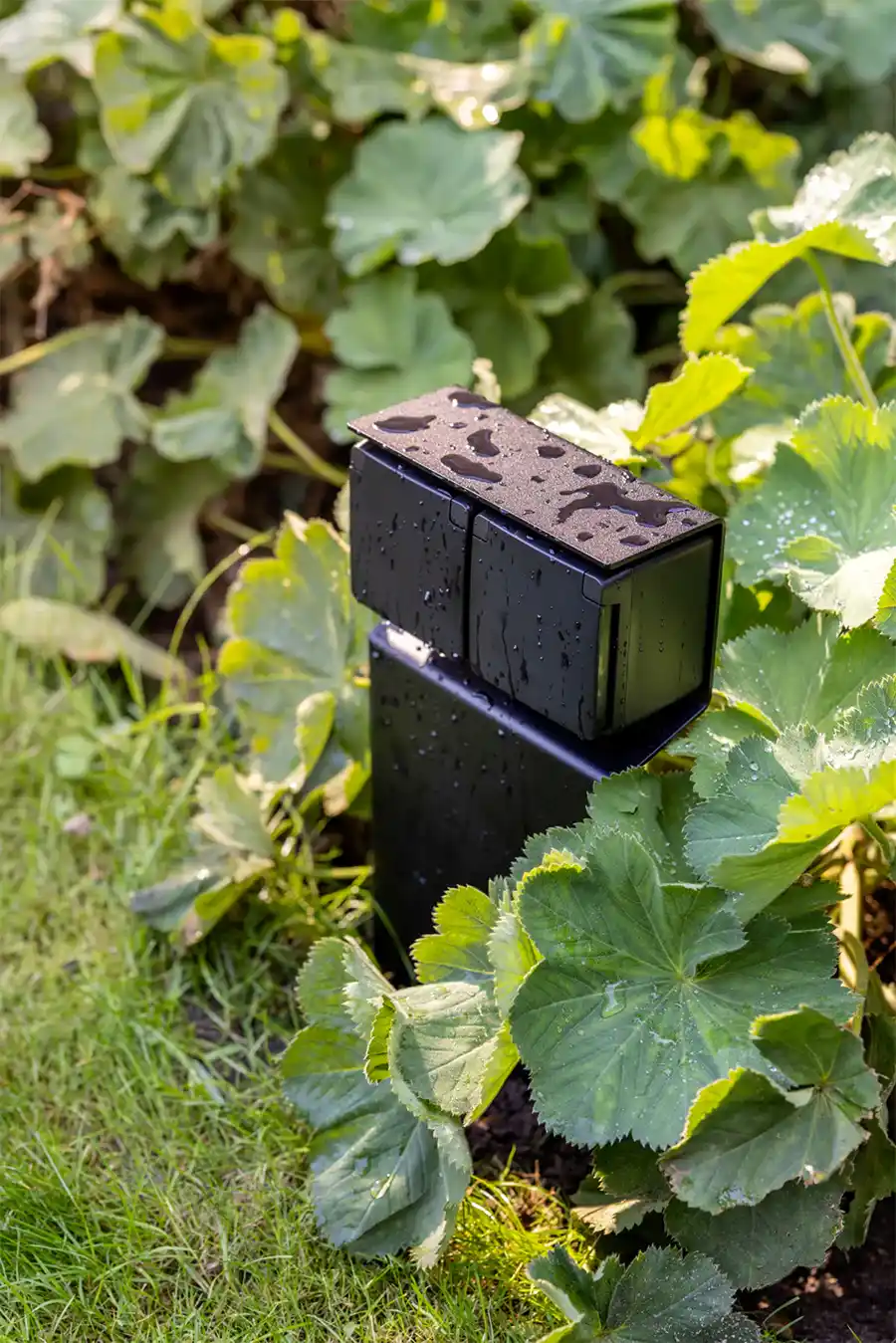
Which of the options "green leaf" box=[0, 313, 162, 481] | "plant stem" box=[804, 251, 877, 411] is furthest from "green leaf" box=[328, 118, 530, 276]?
"plant stem" box=[804, 251, 877, 411]

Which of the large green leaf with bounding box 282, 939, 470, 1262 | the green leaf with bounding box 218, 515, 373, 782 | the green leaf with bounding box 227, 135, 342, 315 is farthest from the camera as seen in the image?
the green leaf with bounding box 227, 135, 342, 315

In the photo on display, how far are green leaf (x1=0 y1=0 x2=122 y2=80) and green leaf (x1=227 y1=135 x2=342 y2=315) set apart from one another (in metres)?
0.32

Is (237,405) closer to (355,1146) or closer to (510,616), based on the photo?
(510,616)

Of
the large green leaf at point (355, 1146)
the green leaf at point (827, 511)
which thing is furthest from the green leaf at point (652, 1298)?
the green leaf at point (827, 511)

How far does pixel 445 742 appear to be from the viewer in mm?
1445

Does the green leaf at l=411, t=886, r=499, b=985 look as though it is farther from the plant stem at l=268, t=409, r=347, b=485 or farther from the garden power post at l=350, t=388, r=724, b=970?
the plant stem at l=268, t=409, r=347, b=485

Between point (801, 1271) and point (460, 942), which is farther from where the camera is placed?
point (801, 1271)

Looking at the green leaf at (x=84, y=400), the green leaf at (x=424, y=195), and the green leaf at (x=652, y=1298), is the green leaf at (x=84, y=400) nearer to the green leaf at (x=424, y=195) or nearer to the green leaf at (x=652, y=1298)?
the green leaf at (x=424, y=195)

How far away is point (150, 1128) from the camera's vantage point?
154 cm

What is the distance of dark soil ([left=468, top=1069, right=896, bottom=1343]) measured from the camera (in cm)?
134

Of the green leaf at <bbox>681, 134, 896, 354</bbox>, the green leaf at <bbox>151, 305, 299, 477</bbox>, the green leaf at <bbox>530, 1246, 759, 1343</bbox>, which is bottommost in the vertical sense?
the green leaf at <bbox>530, 1246, 759, 1343</bbox>

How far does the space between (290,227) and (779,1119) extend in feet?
5.82

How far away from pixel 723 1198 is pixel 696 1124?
0.20ft

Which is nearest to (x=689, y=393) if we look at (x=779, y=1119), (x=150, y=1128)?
(x=779, y=1119)
